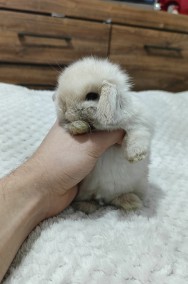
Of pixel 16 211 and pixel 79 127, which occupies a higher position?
pixel 79 127

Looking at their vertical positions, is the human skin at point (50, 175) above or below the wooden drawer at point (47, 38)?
below

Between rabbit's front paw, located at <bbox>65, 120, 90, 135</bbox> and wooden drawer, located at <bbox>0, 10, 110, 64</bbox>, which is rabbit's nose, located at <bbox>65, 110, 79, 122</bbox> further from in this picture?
wooden drawer, located at <bbox>0, 10, 110, 64</bbox>

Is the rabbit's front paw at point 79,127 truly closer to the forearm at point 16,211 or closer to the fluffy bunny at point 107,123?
the fluffy bunny at point 107,123

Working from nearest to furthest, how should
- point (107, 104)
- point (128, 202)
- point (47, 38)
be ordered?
point (107, 104)
point (128, 202)
point (47, 38)

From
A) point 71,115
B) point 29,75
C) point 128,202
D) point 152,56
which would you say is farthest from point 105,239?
point 152,56

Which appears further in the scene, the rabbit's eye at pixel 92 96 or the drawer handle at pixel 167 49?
the drawer handle at pixel 167 49

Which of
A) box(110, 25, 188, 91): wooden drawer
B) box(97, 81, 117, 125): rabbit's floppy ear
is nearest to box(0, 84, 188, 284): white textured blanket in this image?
box(97, 81, 117, 125): rabbit's floppy ear

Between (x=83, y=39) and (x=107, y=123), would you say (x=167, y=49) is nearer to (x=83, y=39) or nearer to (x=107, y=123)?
(x=83, y=39)

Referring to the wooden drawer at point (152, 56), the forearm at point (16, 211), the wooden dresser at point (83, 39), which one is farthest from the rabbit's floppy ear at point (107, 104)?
the wooden drawer at point (152, 56)
